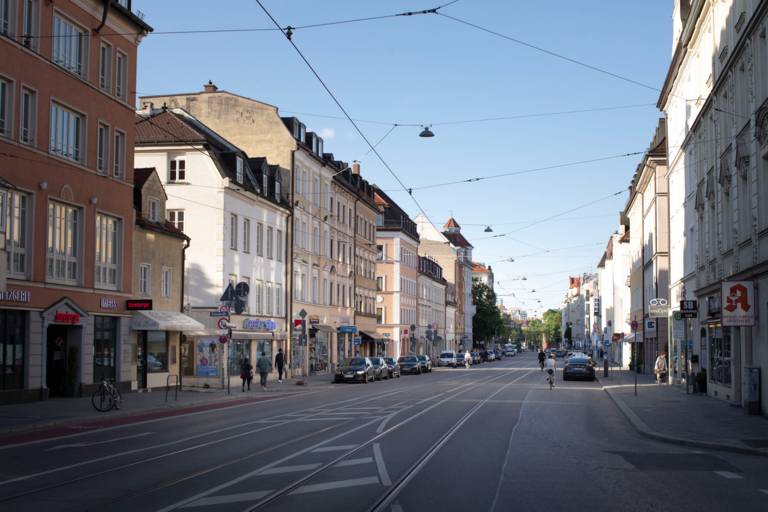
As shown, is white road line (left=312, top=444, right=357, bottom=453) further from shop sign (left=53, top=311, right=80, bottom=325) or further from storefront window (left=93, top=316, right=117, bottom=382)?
storefront window (left=93, top=316, right=117, bottom=382)

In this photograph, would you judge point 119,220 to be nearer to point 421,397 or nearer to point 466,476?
point 421,397

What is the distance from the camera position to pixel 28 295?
2791 centimetres

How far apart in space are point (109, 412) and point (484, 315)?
A: 121 metres

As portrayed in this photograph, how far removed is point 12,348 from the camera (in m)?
27.4

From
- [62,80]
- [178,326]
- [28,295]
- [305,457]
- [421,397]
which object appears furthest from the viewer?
[178,326]

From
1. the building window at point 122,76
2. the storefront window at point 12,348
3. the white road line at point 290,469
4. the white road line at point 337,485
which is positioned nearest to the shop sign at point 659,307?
the building window at point 122,76

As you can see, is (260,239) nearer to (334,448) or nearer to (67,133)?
(67,133)

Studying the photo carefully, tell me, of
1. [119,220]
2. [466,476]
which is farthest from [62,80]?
[466,476]

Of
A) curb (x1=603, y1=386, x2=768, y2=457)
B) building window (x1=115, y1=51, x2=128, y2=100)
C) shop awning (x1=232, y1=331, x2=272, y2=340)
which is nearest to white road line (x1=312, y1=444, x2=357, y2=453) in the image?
curb (x1=603, y1=386, x2=768, y2=457)

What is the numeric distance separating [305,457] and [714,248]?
70.5 feet

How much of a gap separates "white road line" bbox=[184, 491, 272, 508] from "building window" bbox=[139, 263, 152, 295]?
2710 centimetres

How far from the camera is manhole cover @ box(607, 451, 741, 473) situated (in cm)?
1452

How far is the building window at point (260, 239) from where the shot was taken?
4912 centimetres

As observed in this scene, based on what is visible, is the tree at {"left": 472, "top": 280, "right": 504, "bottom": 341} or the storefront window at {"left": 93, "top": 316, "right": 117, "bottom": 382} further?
the tree at {"left": 472, "top": 280, "right": 504, "bottom": 341}
